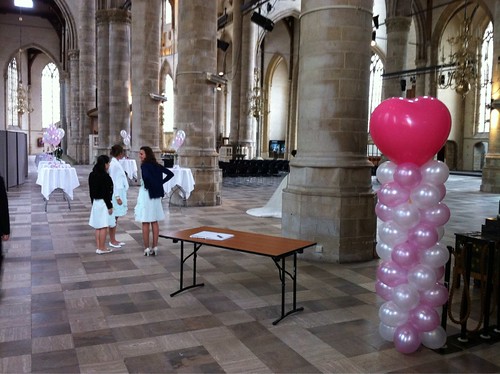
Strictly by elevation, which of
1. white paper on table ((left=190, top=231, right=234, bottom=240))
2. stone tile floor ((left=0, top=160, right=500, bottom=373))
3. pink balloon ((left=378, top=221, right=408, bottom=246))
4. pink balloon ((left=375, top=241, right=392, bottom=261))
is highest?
pink balloon ((left=378, top=221, right=408, bottom=246))

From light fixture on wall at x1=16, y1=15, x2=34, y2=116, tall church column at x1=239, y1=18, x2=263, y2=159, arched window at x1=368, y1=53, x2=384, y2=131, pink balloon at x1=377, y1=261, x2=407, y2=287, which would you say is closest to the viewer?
pink balloon at x1=377, y1=261, x2=407, y2=287

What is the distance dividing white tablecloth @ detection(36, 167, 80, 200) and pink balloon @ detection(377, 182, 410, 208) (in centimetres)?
928

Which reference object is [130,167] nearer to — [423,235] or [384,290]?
[384,290]

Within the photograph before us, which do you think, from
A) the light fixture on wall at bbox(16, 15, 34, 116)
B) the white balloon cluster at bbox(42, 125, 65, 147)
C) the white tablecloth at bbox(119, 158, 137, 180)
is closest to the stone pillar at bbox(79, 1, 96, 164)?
the light fixture on wall at bbox(16, 15, 34, 116)

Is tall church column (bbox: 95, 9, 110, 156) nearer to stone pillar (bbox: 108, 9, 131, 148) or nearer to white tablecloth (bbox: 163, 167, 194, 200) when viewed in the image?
stone pillar (bbox: 108, 9, 131, 148)

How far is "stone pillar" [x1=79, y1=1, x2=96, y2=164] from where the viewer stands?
28.6m

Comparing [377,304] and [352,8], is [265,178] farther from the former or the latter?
[377,304]

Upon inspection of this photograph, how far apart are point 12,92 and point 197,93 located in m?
42.8

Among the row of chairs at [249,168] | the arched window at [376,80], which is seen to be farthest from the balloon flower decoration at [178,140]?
the arched window at [376,80]

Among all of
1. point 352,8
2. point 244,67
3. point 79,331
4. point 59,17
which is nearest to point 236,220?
point 352,8

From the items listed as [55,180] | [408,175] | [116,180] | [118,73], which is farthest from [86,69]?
[408,175]

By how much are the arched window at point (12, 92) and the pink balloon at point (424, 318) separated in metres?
50.5

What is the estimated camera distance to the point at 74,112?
108 feet

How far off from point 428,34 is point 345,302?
97.8 feet
